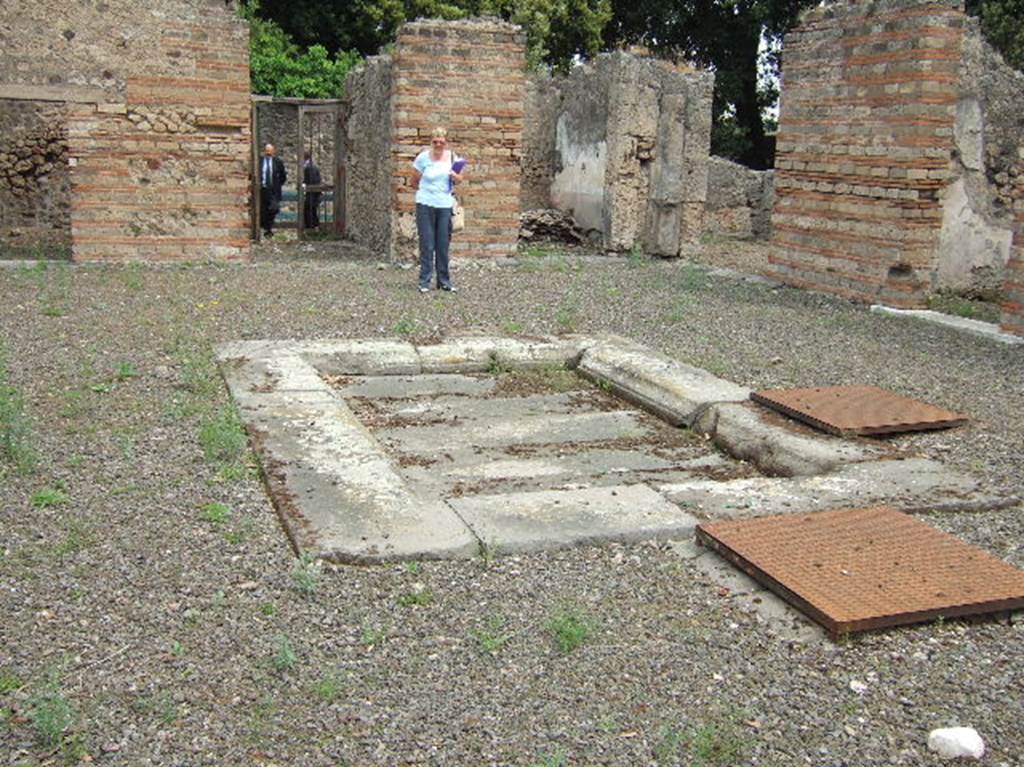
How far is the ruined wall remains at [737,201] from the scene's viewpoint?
61.4 feet

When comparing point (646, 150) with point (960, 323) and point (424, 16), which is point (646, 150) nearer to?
point (960, 323)

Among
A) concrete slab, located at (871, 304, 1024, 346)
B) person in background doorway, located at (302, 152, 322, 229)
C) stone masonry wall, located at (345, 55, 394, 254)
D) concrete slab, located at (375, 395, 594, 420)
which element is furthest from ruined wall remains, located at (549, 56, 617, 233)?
concrete slab, located at (375, 395, 594, 420)

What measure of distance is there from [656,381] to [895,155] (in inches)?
183

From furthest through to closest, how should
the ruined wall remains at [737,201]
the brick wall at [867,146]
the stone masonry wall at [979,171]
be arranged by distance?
the ruined wall remains at [737,201], the stone masonry wall at [979,171], the brick wall at [867,146]

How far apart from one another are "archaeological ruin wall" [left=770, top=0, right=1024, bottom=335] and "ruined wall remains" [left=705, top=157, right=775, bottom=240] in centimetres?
662

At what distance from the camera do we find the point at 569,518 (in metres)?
4.66

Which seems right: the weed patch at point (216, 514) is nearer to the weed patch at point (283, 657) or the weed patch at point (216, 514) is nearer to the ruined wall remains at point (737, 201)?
the weed patch at point (283, 657)

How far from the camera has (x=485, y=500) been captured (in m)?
4.87

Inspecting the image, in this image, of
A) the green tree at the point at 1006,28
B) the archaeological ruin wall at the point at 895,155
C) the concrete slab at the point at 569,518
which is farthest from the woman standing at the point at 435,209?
the green tree at the point at 1006,28

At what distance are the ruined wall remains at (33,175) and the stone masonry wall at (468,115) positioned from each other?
5.09m

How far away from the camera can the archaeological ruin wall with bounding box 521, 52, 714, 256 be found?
1445 centimetres

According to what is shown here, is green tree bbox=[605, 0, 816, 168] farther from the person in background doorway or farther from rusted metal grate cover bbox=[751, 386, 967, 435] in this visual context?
rusted metal grate cover bbox=[751, 386, 967, 435]

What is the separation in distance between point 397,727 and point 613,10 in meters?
26.4

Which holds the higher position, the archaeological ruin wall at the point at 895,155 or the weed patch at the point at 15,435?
the archaeological ruin wall at the point at 895,155
